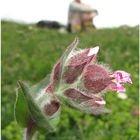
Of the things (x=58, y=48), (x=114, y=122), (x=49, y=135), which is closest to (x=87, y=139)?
(x=49, y=135)

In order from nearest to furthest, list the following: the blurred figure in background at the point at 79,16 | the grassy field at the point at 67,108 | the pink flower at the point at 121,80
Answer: the pink flower at the point at 121,80, the grassy field at the point at 67,108, the blurred figure in background at the point at 79,16

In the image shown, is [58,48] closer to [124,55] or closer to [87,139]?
[124,55]

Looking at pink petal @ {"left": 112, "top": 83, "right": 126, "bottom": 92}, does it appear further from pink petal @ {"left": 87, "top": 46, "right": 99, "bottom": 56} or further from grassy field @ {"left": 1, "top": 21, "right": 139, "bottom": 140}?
grassy field @ {"left": 1, "top": 21, "right": 139, "bottom": 140}

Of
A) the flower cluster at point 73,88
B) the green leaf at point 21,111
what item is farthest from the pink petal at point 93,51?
the green leaf at point 21,111

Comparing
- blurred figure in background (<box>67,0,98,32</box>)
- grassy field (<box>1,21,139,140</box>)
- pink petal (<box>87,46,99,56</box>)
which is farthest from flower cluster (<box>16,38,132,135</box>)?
blurred figure in background (<box>67,0,98,32</box>)

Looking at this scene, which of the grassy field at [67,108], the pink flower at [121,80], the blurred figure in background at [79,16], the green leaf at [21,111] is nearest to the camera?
the pink flower at [121,80]

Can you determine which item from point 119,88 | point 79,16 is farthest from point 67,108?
point 79,16

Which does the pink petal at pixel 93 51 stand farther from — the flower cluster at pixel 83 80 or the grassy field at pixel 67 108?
the grassy field at pixel 67 108

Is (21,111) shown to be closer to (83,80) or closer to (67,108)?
(83,80)
